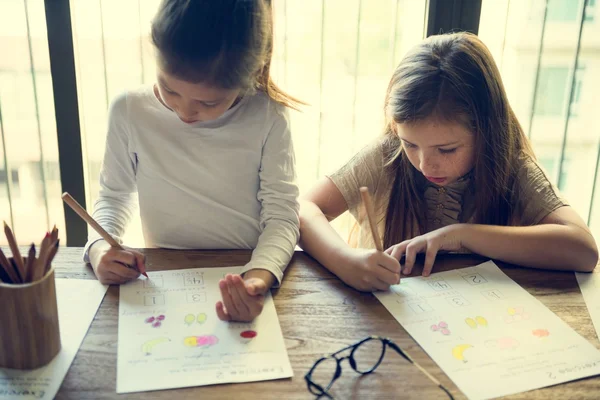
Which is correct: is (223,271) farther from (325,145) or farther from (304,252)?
(325,145)

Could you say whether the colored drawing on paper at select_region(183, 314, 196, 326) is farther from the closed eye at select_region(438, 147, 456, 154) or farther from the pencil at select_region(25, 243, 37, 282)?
the closed eye at select_region(438, 147, 456, 154)

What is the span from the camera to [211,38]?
0.83 meters

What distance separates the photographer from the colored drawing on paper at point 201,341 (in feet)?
2.45

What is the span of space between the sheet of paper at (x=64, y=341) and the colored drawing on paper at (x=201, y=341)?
0.14 m

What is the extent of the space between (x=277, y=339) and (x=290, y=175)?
1.33 ft

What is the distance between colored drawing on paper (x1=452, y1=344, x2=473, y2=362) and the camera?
74 cm

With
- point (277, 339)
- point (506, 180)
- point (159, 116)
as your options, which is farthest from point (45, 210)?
point (506, 180)

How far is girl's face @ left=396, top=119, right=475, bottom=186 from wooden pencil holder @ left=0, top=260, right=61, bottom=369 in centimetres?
69

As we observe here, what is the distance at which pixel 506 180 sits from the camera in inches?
46.4

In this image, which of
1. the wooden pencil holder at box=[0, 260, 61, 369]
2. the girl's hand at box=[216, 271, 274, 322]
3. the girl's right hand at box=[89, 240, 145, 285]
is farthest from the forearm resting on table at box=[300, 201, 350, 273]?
the wooden pencil holder at box=[0, 260, 61, 369]

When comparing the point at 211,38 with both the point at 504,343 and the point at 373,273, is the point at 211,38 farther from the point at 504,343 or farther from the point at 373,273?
the point at 504,343

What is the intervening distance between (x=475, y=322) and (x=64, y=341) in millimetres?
577

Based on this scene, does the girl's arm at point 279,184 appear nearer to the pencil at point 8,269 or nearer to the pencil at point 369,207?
the pencil at point 369,207

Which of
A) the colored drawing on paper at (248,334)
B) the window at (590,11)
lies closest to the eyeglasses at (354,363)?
the colored drawing on paper at (248,334)
